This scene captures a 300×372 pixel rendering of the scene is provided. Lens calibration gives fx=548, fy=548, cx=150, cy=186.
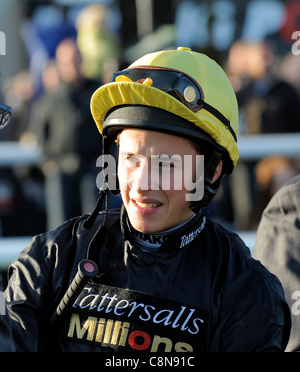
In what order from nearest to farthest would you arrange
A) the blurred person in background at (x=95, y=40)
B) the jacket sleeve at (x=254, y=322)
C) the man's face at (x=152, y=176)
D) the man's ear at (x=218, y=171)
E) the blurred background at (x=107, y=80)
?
1. the jacket sleeve at (x=254, y=322)
2. the man's face at (x=152, y=176)
3. the man's ear at (x=218, y=171)
4. the blurred background at (x=107, y=80)
5. the blurred person in background at (x=95, y=40)

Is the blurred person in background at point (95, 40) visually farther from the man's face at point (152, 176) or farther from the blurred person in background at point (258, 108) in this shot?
the man's face at point (152, 176)

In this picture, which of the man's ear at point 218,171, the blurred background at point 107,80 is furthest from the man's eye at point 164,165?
the blurred background at point 107,80

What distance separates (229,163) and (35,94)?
13.7 feet

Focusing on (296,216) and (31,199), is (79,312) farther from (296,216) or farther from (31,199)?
(31,199)

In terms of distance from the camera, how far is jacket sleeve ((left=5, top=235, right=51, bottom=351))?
211 centimetres

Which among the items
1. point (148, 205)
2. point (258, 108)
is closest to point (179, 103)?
point (148, 205)

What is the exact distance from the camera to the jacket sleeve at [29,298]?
211 cm

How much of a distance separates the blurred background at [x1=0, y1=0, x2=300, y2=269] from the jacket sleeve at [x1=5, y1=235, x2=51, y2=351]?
2.62 m

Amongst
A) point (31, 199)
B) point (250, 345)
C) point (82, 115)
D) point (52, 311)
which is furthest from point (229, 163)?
point (31, 199)

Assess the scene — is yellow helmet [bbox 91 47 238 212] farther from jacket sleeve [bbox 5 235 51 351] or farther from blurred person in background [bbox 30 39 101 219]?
blurred person in background [bbox 30 39 101 219]

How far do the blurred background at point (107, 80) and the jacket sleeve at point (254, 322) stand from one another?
2819 millimetres

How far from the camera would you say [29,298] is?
218 cm

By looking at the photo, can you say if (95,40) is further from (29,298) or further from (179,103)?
(29,298)

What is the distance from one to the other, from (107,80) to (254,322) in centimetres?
347
